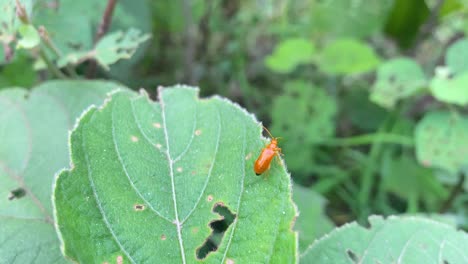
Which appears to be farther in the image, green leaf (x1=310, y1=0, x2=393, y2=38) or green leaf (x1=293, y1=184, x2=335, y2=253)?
green leaf (x1=310, y1=0, x2=393, y2=38)

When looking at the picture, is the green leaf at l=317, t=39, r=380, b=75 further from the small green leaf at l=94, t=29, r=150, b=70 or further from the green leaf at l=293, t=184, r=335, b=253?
the small green leaf at l=94, t=29, r=150, b=70

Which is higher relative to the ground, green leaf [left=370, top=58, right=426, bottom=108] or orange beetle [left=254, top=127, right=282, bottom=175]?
orange beetle [left=254, top=127, right=282, bottom=175]

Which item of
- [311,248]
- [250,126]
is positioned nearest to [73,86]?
[250,126]

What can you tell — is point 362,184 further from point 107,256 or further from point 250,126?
point 107,256

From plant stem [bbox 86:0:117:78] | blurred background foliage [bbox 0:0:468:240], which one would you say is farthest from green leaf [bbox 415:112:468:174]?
plant stem [bbox 86:0:117:78]

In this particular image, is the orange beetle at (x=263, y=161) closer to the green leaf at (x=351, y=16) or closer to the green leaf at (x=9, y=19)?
the green leaf at (x=9, y=19)

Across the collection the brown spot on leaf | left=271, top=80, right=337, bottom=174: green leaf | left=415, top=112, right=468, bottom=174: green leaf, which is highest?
the brown spot on leaf

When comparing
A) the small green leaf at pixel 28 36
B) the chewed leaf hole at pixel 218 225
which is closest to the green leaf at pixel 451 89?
the chewed leaf hole at pixel 218 225
